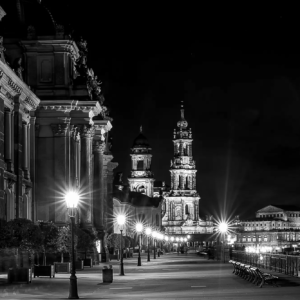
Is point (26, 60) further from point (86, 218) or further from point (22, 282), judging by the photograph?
point (22, 282)

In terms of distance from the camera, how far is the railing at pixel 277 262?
53.3m

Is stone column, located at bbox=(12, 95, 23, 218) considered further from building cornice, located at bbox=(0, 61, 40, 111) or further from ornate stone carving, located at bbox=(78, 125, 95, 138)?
ornate stone carving, located at bbox=(78, 125, 95, 138)

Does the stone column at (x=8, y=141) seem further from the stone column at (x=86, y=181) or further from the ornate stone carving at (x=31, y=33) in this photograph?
the stone column at (x=86, y=181)

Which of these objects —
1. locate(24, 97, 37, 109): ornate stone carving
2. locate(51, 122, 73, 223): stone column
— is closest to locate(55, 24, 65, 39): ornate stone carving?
locate(24, 97, 37, 109): ornate stone carving

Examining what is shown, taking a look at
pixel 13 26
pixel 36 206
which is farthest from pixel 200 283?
pixel 13 26

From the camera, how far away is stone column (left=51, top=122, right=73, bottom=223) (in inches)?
3226

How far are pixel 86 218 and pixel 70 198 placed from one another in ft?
154

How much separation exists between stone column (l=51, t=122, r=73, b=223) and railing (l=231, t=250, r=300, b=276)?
16.1 metres

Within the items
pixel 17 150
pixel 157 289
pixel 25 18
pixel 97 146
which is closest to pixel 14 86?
pixel 17 150

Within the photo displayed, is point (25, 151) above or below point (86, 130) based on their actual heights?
below

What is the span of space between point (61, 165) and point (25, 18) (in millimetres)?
13638

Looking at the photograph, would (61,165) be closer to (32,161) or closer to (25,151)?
(32,161)

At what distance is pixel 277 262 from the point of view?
59.8m

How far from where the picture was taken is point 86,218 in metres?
88.2
